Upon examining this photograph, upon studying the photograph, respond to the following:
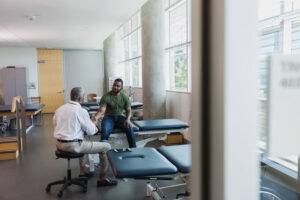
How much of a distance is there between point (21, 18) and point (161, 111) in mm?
4010

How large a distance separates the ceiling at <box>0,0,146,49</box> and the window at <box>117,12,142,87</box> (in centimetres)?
76

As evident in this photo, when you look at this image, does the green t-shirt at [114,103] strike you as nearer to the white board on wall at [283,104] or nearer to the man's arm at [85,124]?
the man's arm at [85,124]

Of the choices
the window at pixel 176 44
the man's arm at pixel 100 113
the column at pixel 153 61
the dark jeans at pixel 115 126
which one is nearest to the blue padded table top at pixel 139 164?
the dark jeans at pixel 115 126

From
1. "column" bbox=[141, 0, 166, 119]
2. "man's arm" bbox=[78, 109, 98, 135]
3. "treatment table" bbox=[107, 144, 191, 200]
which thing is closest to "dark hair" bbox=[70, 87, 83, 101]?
"man's arm" bbox=[78, 109, 98, 135]

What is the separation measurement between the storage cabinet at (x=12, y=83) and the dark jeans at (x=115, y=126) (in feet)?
23.6

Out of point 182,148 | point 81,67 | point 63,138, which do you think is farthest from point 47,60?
point 182,148

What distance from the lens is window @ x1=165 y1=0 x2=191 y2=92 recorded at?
21.1 ft

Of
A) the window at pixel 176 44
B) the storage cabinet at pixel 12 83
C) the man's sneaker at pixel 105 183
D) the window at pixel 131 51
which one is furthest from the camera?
the storage cabinet at pixel 12 83

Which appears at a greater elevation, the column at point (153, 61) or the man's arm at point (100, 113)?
the column at point (153, 61)

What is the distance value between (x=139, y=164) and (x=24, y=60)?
38.5 ft

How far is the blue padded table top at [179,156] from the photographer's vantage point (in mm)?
2568

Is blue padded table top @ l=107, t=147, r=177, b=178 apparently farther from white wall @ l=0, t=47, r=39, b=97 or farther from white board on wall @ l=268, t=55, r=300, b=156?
white wall @ l=0, t=47, r=39, b=97

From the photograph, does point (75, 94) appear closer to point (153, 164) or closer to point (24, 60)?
point (153, 164)

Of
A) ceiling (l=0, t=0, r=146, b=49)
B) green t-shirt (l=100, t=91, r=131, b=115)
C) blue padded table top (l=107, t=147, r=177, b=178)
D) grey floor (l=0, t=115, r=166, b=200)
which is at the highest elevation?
ceiling (l=0, t=0, r=146, b=49)
